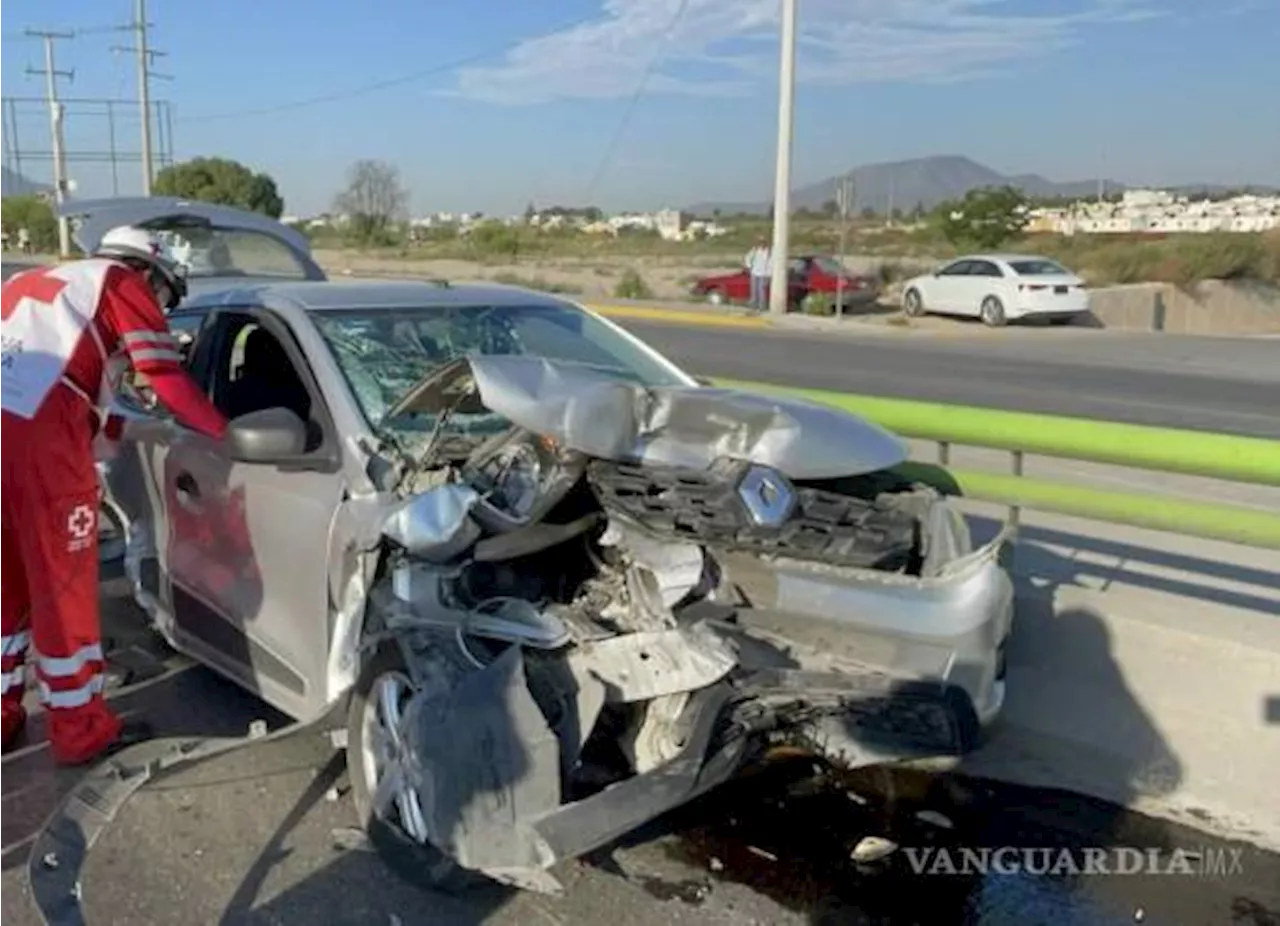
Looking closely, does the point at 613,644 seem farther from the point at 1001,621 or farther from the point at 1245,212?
the point at 1245,212

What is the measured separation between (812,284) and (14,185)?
251 feet

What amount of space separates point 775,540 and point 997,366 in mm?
16989

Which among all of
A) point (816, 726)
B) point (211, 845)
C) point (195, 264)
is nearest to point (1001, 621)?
point (816, 726)

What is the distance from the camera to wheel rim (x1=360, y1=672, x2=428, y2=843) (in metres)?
3.52

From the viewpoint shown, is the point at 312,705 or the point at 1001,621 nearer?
the point at 1001,621

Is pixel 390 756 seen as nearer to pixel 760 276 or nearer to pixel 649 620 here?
pixel 649 620

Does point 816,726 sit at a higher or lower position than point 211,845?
higher

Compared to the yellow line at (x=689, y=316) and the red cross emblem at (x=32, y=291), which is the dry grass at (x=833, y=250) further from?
the red cross emblem at (x=32, y=291)

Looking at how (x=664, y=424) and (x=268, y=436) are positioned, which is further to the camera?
(x=268, y=436)

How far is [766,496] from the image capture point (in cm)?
343

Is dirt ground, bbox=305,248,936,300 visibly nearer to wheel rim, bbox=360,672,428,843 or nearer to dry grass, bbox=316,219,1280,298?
dry grass, bbox=316,219,1280,298

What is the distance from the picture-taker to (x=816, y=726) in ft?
11.5

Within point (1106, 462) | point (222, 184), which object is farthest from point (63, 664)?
point (222, 184)

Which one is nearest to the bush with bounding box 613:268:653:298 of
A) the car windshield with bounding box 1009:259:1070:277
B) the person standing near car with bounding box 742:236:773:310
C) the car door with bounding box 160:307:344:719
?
the person standing near car with bounding box 742:236:773:310
